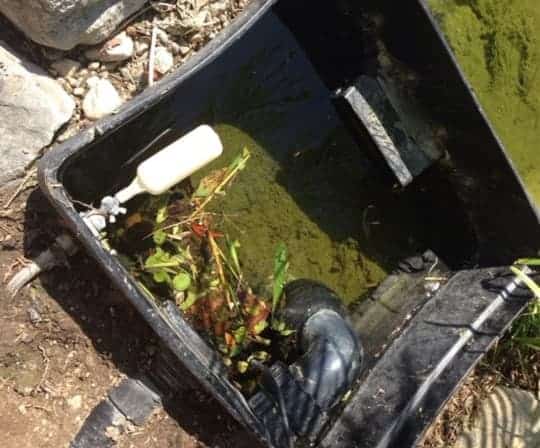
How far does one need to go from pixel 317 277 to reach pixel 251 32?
0.91 meters

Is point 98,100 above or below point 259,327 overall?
above

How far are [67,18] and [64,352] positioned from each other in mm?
1044

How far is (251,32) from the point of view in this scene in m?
2.36

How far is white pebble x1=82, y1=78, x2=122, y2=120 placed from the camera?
2127 millimetres

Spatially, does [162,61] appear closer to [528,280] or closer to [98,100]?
[98,100]

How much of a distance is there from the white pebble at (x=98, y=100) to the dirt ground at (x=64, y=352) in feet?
1.00

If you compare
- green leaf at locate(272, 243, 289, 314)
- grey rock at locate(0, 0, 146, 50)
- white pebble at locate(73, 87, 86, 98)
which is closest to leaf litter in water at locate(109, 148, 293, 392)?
green leaf at locate(272, 243, 289, 314)

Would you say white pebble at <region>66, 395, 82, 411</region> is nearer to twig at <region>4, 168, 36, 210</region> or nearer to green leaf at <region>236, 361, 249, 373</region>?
green leaf at <region>236, 361, 249, 373</region>

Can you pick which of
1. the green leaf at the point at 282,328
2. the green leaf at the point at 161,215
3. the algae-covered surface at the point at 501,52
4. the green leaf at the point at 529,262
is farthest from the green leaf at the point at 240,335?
the algae-covered surface at the point at 501,52

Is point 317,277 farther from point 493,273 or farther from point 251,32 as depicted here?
point 251,32

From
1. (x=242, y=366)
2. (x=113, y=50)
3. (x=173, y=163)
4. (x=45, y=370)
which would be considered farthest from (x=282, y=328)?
(x=113, y=50)

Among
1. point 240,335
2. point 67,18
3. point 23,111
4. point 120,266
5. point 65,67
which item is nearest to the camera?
point 120,266

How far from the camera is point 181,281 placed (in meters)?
2.09

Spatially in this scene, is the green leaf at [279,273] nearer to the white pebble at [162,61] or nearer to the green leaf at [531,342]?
the white pebble at [162,61]
